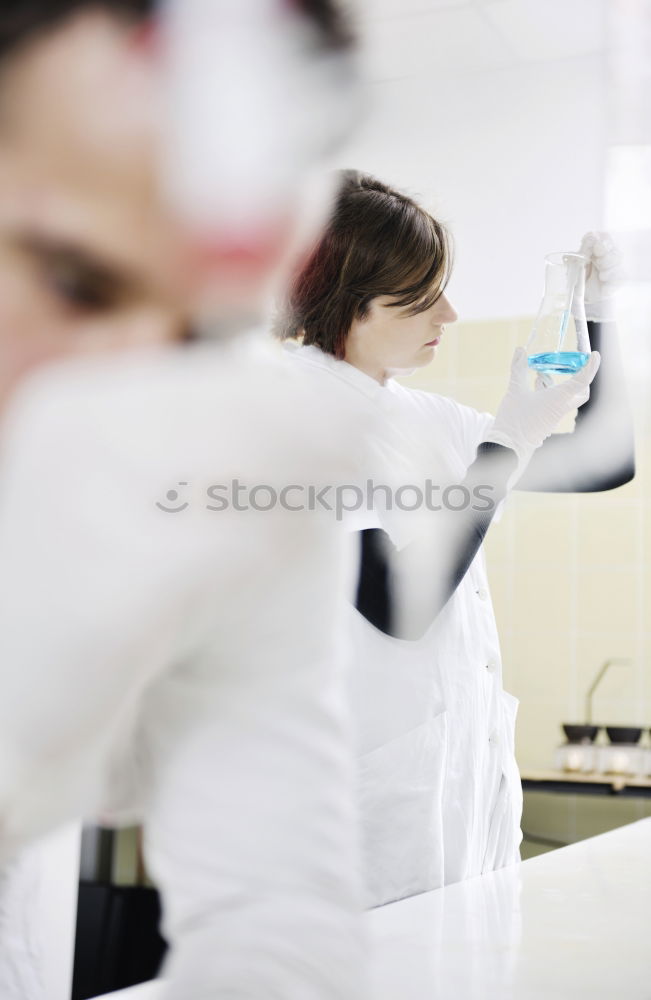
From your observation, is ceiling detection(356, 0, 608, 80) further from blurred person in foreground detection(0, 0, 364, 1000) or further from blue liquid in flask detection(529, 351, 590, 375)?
blurred person in foreground detection(0, 0, 364, 1000)

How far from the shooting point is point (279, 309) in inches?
49.9

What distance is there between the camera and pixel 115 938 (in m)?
2.55

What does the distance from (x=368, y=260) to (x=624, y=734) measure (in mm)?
1731

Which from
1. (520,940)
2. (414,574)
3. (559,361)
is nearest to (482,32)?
(559,361)

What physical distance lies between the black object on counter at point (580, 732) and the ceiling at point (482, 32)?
1.65 meters

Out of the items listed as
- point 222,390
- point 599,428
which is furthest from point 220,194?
point 599,428

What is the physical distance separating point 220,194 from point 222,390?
0.16ft

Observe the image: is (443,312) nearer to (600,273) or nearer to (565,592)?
(600,273)

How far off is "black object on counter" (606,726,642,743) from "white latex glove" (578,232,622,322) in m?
1.43

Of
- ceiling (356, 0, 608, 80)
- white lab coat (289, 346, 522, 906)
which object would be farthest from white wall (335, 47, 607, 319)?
white lab coat (289, 346, 522, 906)

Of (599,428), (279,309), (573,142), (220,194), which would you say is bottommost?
(220,194)

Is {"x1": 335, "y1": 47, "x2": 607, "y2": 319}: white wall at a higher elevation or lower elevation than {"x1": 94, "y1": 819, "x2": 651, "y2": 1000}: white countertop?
higher

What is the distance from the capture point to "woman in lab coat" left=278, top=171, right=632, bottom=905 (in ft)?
3.52

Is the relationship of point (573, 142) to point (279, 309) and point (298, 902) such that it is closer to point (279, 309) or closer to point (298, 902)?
point (279, 309)
